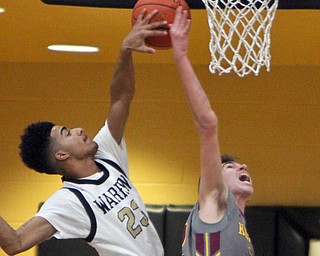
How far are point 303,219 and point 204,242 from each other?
192cm

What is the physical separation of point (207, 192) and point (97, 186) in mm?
603

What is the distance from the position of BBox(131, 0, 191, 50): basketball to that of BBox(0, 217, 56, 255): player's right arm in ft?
2.53

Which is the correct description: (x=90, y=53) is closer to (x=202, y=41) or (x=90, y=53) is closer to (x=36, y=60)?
(x=36, y=60)

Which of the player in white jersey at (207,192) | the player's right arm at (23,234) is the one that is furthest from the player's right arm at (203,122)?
the player's right arm at (23,234)

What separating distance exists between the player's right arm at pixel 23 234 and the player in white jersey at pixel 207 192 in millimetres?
524

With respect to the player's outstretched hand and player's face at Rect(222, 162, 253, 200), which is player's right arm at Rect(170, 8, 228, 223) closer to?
the player's outstretched hand

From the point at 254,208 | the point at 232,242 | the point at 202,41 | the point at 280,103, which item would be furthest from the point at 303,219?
the point at 232,242

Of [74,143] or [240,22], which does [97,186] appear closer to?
[74,143]

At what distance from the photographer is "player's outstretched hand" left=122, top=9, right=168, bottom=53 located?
2654 millimetres

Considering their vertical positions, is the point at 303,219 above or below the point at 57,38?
below

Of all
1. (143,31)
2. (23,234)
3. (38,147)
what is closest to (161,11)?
(143,31)

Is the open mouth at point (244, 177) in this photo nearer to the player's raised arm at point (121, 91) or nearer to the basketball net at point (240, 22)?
the basketball net at point (240, 22)

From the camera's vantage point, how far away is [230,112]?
477 cm

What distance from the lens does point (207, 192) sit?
2.51 metres
